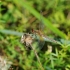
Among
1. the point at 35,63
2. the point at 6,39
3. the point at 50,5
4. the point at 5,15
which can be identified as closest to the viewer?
the point at 35,63

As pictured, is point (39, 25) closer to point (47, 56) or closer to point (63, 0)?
point (63, 0)

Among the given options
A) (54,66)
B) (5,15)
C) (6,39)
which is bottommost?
(54,66)

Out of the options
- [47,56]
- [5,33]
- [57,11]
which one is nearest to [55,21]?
[57,11]

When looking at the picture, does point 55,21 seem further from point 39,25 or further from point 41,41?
point 41,41

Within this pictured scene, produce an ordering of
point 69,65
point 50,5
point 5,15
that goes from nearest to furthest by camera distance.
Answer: point 69,65
point 5,15
point 50,5

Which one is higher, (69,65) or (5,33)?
(5,33)

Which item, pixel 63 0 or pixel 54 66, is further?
pixel 63 0

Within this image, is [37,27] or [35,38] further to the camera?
[37,27]

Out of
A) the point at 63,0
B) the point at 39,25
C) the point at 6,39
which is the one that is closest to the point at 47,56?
the point at 6,39
